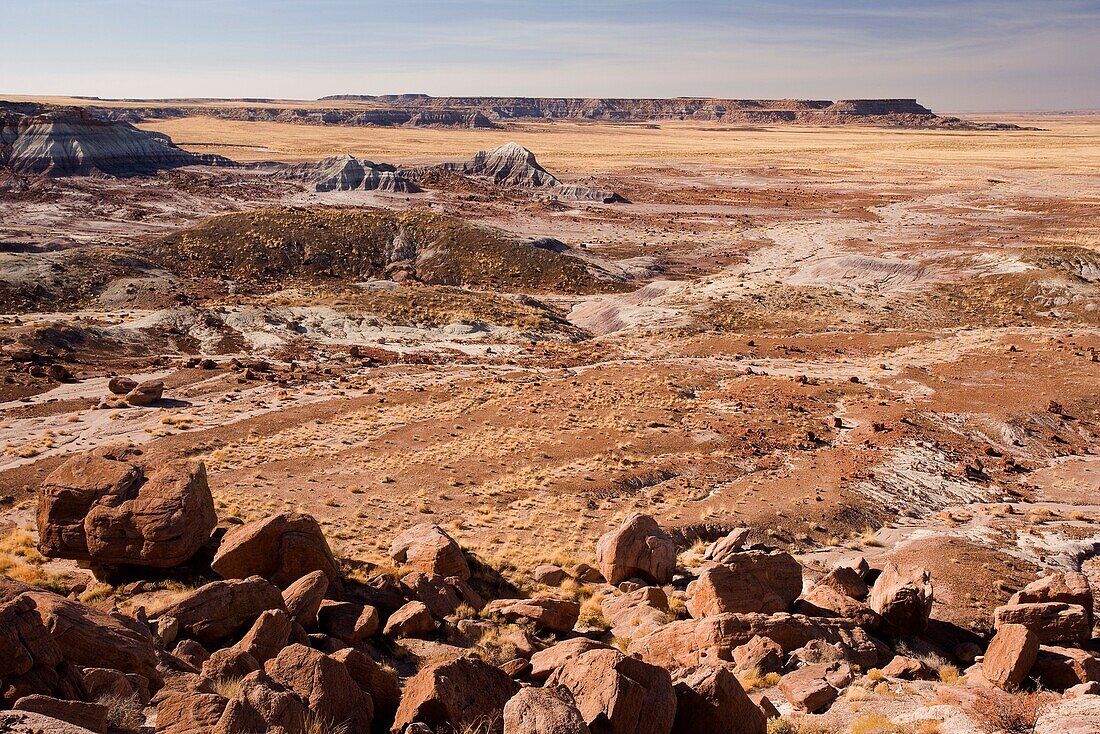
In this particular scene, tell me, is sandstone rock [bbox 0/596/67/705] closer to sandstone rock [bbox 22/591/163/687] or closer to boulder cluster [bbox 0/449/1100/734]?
boulder cluster [bbox 0/449/1100/734]

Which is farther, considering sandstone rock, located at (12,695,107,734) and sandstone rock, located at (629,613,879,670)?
sandstone rock, located at (629,613,879,670)

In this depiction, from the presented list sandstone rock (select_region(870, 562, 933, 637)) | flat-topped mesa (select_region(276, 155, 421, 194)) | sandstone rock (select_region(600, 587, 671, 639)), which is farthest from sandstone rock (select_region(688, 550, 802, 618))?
flat-topped mesa (select_region(276, 155, 421, 194))

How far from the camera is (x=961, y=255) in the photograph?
61.7 metres

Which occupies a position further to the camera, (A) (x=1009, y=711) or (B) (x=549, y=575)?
(B) (x=549, y=575)

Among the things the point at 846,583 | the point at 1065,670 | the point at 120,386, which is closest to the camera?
the point at 1065,670

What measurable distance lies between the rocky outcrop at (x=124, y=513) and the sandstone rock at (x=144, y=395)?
16487 millimetres

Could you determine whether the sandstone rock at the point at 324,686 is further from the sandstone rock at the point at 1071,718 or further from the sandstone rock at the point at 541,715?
the sandstone rock at the point at 1071,718

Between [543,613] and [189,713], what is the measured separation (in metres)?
8.36

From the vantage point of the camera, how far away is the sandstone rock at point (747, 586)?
639 inches

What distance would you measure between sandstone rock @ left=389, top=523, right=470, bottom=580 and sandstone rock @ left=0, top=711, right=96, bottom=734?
10.6m

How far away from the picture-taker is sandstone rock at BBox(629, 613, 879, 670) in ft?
46.4

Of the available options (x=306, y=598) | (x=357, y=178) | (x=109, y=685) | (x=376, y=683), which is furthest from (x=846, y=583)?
(x=357, y=178)

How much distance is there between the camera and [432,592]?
16000 mm

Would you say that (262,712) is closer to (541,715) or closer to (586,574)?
(541,715)
